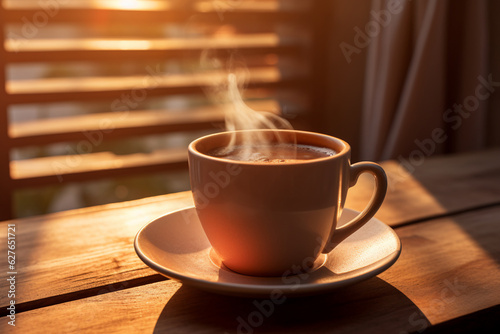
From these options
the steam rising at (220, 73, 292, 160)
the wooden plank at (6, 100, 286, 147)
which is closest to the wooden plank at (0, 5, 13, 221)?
the wooden plank at (6, 100, 286, 147)

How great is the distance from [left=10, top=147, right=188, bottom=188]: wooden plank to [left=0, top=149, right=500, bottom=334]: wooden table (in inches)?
52.2

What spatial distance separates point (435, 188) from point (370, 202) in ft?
1.22

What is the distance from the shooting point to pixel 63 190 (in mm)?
2570

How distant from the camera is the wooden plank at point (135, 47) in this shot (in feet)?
6.31

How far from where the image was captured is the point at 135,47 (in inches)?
82.6

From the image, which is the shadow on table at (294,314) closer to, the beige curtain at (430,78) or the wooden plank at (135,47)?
the beige curtain at (430,78)

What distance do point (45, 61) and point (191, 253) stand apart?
63.7 inches

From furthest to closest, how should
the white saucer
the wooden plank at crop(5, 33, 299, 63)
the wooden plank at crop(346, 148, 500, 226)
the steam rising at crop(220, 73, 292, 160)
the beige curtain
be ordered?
1. the wooden plank at crop(5, 33, 299, 63)
2. the beige curtain
3. the wooden plank at crop(346, 148, 500, 226)
4. the steam rising at crop(220, 73, 292, 160)
5. the white saucer

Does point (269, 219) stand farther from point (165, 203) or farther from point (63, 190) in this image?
point (63, 190)

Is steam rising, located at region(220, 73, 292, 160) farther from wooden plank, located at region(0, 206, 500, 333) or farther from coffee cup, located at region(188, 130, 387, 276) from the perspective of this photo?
wooden plank, located at region(0, 206, 500, 333)

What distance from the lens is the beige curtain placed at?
178 cm

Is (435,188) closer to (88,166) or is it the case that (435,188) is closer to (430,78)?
(430,78)

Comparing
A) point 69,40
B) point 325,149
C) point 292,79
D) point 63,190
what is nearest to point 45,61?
point 69,40

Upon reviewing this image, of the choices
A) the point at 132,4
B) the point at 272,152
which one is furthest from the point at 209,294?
the point at 132,4
